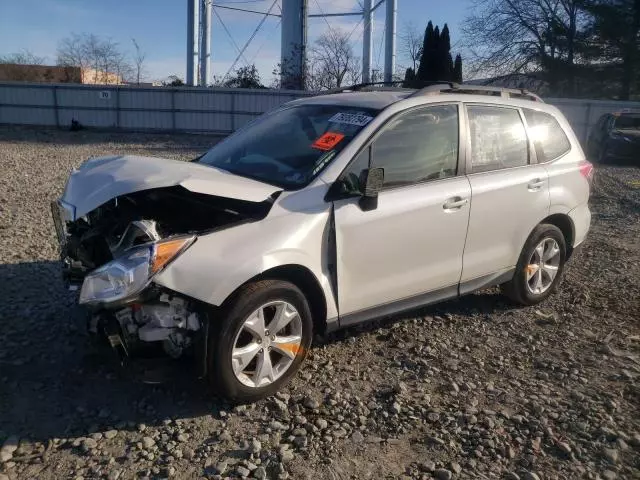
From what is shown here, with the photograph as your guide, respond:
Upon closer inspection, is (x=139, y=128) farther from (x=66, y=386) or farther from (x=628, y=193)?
(x=66, y=386)

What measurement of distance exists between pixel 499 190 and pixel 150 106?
2296cm

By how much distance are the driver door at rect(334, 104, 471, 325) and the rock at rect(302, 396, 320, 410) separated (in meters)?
0.55

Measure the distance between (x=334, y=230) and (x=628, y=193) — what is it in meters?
10.7

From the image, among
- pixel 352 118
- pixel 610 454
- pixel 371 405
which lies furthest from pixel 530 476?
pixel 352 118

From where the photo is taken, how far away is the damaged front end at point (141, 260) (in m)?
3.16

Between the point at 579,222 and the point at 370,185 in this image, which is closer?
the point at 370,185

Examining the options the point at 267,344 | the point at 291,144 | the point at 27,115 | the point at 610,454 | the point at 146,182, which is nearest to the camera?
the point at 610,454

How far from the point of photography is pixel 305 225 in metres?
3.64

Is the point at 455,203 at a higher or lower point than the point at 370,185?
lower

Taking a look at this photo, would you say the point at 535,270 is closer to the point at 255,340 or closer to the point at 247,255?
the point at 255,340

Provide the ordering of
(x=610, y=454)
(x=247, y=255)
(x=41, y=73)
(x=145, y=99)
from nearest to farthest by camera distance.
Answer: (x=610, y=454) → (x=247, y=255) → (x=145, y=99) → (x=41, y=73)

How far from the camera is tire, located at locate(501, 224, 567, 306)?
5.19m

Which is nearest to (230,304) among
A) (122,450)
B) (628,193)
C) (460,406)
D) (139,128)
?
(122,450)

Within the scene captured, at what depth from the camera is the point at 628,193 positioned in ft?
40.7
